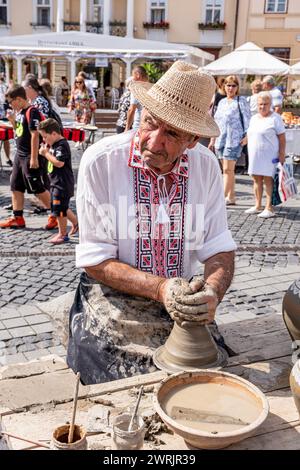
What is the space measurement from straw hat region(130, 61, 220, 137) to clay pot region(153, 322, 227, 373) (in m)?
0.75

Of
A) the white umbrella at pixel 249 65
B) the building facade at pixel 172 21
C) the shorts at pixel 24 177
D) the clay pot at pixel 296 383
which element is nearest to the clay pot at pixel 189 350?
the clay pot at pixel 296 383

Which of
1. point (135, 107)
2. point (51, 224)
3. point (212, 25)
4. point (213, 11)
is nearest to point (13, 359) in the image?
point (51, 224)

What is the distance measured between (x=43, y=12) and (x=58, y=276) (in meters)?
31.6

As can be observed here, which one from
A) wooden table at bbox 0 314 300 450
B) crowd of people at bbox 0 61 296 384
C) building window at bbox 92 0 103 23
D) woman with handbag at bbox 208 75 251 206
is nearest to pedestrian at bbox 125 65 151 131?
woman with handbag at bbox 208 75 251 206

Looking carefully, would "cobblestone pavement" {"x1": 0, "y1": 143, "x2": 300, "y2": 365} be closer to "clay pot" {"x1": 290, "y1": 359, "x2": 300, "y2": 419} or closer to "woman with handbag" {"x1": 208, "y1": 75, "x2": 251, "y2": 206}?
"woman with handbag" {"x1": 208, "y1": 75, "x2": 251, "y2": 206}

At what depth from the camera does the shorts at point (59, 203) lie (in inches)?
233

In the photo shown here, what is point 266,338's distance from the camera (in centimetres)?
240

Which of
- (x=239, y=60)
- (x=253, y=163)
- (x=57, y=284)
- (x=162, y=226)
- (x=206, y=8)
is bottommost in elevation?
(x=57, y=284)

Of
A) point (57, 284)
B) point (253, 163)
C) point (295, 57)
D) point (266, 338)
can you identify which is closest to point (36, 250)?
point (57, 284)

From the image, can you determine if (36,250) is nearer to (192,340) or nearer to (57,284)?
(57,284)

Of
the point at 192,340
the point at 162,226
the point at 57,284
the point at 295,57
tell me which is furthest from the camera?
the point at 295,57

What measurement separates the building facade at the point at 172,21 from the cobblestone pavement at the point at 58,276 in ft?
81.5

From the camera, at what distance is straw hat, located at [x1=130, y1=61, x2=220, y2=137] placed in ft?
6.92
